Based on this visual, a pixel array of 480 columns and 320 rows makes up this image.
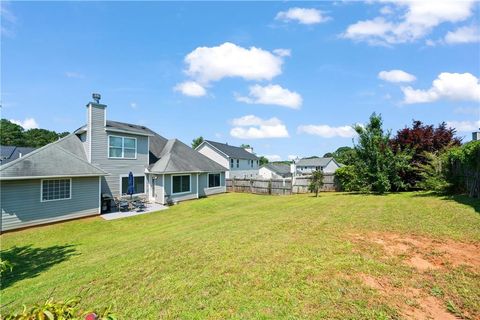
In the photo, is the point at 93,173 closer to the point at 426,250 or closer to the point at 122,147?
the point at 122,147

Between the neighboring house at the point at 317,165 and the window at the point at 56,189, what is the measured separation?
46.8 m

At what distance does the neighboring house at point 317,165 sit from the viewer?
5484 cm

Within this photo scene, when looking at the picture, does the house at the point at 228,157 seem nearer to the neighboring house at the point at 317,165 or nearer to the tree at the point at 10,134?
the neighboring house at the point at 317,165

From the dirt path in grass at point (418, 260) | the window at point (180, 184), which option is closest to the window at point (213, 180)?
the window at point (180, 184)

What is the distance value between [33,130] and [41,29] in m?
80.4

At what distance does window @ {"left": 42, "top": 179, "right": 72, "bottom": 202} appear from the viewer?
43.9 feet

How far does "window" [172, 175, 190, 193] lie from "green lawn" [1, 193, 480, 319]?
34.9 ft

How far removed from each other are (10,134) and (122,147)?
221 ft

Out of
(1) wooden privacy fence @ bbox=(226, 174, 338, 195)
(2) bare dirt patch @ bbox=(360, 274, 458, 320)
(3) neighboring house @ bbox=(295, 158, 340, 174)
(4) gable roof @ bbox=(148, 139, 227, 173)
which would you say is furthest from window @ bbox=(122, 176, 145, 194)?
(3) neighboring house @ bbox=(295, 158, 340, 174)

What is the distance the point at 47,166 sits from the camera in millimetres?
13477

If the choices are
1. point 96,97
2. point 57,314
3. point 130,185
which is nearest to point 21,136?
point 96,97

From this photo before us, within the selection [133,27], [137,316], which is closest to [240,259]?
[137,316]

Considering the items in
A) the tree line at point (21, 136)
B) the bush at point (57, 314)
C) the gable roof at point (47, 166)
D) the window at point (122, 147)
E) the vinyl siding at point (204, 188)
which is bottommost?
the vinyl siding at point (204, 188)

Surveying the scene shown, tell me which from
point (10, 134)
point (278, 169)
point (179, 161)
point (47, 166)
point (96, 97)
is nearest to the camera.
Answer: point (47, 166)
